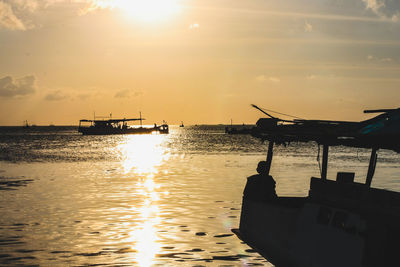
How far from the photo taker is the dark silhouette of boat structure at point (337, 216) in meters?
8.70

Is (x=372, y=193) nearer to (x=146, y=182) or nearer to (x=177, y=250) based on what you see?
(x=177, y=250)

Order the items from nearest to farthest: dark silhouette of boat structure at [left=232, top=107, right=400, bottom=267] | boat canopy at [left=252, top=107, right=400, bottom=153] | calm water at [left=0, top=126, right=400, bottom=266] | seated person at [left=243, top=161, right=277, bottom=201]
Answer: dark silhouette of boat structure at [left=232, top=107, right=400, bottom=267] → boat canopy at [left=252, top=107, right=400, bottom=153] → calm water at [left=0, top=126, right=400, bottom=266] → seated person at [left=243, top=161, right=277, bottom=201]

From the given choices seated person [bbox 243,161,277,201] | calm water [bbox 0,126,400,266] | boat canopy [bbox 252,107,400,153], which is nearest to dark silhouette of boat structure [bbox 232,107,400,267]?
boat canopy [bbox 252,107,400,153]

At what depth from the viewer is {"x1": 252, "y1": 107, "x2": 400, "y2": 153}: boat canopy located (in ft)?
31.8

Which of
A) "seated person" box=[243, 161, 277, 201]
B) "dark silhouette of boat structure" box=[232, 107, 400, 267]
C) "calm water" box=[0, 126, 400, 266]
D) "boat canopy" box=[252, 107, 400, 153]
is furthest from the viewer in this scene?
"seated person" box=[243, 161, 277, 201]

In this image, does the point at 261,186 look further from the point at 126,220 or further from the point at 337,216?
the point at 126,220

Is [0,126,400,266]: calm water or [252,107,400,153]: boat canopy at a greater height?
[252,107,400,153]: boat canopy

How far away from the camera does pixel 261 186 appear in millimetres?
14656

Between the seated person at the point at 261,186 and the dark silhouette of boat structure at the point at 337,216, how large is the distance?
589 millimetres

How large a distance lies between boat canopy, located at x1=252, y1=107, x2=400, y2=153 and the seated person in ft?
3.58

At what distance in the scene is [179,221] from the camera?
1912 cm

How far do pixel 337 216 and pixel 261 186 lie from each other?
4.77 meters

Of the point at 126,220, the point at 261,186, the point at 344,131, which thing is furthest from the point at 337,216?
the point at 126,220

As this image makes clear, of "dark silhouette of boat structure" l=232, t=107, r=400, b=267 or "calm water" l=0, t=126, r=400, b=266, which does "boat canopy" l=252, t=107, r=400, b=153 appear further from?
Answer: "calm water" l=0, t=126, r=400, b=266
